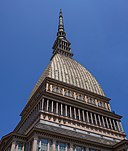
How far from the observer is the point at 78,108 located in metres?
52.4

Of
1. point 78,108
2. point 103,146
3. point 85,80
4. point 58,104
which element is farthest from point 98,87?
point 103,146

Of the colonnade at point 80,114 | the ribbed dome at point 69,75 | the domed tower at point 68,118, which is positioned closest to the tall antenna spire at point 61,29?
the ribbed dome at point 69,75

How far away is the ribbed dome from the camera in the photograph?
59.7 m

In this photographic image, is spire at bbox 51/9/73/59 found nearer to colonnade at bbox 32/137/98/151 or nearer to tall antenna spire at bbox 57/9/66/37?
tall antenna spire at bbox 57/9/66/37

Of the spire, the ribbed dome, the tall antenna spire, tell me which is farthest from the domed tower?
the tall antenna spire

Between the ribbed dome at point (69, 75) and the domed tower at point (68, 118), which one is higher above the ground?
the ribbed dome at point (69, 75)

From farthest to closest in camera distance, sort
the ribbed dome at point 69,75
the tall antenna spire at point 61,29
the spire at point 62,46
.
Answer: the tall antenna spire at point 61,29 < the spire at point 62,46 < the ribbed dome at point 69,75

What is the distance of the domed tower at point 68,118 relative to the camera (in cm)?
3775

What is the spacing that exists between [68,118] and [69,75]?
17324 mm

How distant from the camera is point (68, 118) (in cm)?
4809

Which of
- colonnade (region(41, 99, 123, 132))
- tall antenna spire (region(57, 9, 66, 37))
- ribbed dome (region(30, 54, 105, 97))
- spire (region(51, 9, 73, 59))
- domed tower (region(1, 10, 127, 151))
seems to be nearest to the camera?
domed tower (region(1, 10, 127, 151))

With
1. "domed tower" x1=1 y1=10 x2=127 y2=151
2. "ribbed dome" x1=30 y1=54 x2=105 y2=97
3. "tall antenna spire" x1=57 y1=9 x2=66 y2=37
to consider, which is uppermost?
"tall antenna spire" x1=57 y1=9 x2=66 y2=37

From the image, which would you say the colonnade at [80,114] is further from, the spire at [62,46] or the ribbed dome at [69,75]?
the spire at [62,46]

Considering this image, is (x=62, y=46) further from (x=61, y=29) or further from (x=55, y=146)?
(x=55, y=146)
